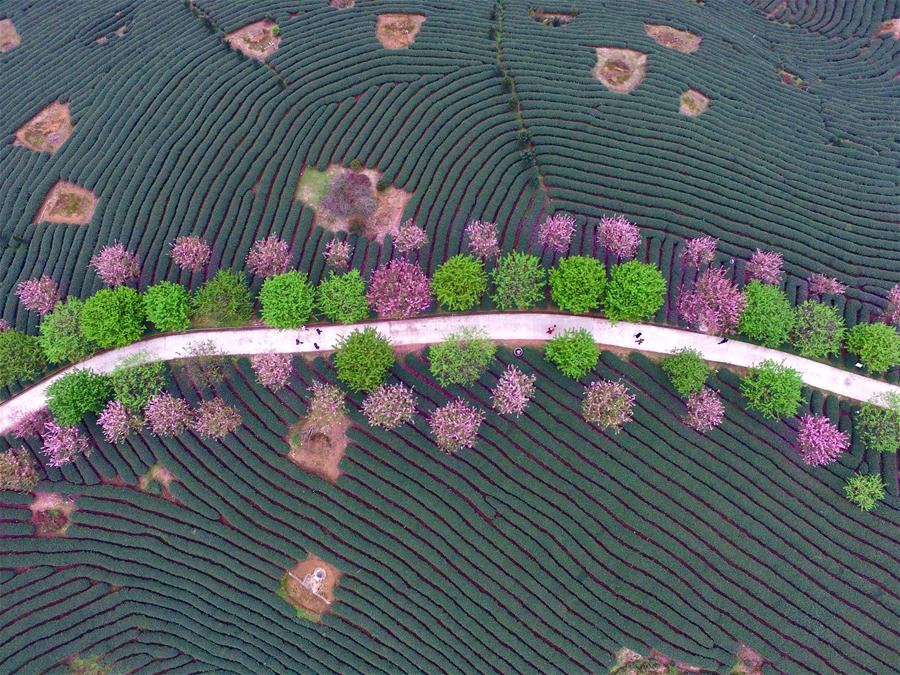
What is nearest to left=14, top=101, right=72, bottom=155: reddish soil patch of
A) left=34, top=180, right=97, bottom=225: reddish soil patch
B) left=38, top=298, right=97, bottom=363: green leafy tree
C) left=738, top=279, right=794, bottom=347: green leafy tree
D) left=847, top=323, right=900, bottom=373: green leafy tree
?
left=34, top=180, right=97, bottom=225: reddish soil patch

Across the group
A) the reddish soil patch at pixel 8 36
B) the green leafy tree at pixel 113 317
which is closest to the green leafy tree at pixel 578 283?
the green leafy tree at pixel 113 317

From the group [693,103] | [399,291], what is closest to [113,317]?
[399,291]

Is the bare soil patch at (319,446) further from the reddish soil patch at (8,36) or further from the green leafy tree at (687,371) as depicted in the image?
the reddish soil patch at (8,36)

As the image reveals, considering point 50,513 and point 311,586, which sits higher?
point 311,586

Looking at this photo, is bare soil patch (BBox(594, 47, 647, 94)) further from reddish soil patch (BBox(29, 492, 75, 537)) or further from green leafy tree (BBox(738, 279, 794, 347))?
reddish soil patch (BBox(29, 492, 75, 537))

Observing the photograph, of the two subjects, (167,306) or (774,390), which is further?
(167,306)

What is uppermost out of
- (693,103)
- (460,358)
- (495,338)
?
(693,103)

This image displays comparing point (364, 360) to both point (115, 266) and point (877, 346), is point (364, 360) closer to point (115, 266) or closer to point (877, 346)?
point (115, 266)
